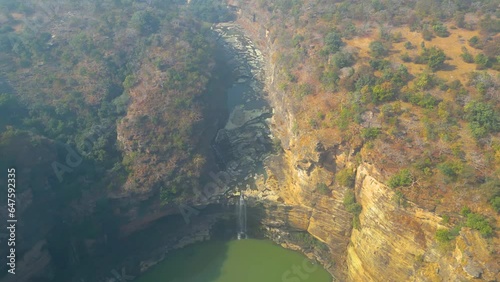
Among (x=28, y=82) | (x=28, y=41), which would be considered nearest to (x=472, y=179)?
(x=28, y=82)

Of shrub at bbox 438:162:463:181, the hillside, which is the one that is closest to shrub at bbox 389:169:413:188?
the hillside

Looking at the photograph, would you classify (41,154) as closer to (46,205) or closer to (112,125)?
(46,205)

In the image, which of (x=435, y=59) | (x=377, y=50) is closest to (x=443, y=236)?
(x=435, y=59)

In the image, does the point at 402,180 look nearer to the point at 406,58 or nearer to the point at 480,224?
the point at 480,224

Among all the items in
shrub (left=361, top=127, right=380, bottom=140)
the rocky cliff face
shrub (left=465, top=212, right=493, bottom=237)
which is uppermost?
shrub (left=361, top=127, right=380, bottom=140)

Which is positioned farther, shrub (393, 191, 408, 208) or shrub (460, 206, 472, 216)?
shrub (393, 191, 408, 208)

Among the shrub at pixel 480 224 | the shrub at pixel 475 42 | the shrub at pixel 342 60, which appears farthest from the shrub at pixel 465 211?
the shrub at pixel 475 42

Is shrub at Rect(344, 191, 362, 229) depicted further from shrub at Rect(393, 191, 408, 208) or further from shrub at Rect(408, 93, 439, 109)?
shrub at Rect(408, 93, 439, 109)
